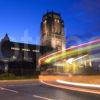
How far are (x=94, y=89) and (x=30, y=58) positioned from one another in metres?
135

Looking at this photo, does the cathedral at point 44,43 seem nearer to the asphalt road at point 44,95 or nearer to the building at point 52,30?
the building at point 52,30

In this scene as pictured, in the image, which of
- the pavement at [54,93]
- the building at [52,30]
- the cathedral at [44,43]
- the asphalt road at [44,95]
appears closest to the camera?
the asphalt road at [44,95]

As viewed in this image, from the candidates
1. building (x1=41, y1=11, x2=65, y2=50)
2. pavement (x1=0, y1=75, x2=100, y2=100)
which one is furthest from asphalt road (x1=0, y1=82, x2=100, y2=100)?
building (x1=41, y1=11, x2=65, y2=50)

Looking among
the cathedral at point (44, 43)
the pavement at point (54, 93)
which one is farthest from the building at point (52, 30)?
the pavement at point (54, 93)

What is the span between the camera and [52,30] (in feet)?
573

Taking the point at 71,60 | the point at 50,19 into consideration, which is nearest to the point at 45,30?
the point at 50,19

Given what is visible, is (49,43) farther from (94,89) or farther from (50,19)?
(94,89)

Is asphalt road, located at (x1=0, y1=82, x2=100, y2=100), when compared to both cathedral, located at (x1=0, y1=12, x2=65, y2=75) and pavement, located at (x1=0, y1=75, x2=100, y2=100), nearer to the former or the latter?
pavement, located at (x1=0, y1=75, x2=100, y2=100)

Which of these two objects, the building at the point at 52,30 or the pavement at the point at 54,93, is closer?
the pavement at the point at 54,93

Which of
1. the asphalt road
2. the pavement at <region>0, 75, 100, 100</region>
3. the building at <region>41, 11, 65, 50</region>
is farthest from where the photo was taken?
the building at <region>41, 11, 65, 50</region>

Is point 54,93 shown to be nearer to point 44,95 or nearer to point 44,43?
point 44,95

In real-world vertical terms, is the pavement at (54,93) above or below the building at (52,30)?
below

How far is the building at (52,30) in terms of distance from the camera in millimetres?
172625

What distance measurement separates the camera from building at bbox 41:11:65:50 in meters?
173
